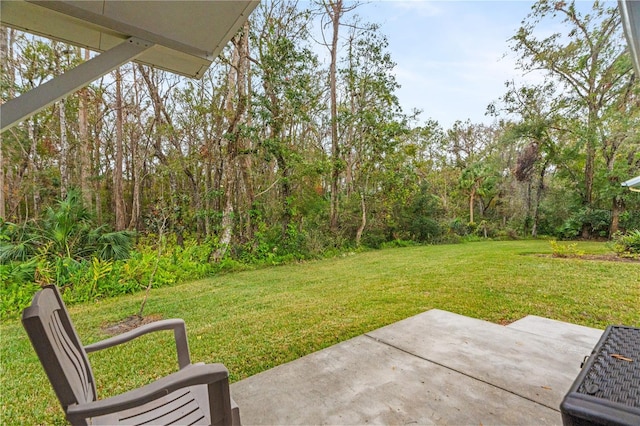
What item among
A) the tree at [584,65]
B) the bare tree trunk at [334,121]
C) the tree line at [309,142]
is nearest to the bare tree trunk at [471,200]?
the tree line at [309,142]

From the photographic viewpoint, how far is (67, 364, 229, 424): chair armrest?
91 cm

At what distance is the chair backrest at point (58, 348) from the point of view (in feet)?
2.97

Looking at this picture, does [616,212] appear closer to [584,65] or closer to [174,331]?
[584,65]

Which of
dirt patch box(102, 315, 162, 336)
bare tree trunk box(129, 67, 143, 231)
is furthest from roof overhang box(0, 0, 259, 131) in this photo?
bare tree trunk box(129, 67, 143, 231)

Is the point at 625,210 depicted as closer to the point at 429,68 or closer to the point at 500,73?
the point at 500,73

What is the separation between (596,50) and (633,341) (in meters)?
14.2

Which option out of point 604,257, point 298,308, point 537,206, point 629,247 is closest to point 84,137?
point 298,308

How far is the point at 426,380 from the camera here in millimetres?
1945

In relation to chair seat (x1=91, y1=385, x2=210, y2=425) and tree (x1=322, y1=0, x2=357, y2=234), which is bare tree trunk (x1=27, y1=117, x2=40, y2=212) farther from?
chair seat (x1=91, y1=385, x2=210, y2=425)

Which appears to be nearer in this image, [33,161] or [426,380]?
[426,380]

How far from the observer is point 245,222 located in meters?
7.02

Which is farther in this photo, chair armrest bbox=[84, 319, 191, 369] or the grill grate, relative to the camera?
chair armrest bbox=[84, 319, 191, 369]

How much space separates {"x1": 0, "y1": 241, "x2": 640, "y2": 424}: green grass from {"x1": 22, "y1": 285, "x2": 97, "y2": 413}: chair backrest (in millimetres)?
993

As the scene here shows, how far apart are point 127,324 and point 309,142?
884cm
